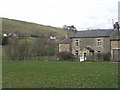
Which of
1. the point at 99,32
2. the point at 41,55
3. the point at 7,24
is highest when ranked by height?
the point at 7,24

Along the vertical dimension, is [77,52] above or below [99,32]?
below

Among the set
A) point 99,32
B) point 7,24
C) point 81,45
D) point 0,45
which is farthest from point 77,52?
point 7,24

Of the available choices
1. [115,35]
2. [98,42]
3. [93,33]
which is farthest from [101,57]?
[93,33]

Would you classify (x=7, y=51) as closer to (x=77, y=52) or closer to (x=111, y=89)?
(x=77, y=52)

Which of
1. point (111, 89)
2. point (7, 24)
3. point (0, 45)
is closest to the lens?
point (111, 89)

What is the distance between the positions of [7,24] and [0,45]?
1792 inches

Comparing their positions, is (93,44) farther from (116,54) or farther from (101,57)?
(116,54)

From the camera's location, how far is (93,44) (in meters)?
50.6

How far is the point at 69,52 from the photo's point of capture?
50.1 metres

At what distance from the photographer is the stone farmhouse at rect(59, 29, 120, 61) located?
47.6 meters

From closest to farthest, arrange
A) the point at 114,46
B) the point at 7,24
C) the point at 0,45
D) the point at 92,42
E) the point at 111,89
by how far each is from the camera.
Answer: the point at 111,89
the point at 114,46
the point at 92,42
the point at 0,45
the point at 7,24

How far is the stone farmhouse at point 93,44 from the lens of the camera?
47.6 metres

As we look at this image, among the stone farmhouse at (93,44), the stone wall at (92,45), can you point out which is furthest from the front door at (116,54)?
the stone wall at (92,45)

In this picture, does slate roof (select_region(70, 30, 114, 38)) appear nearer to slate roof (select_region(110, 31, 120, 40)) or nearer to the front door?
slate roof (select_region(110, 31, 120, 40))
